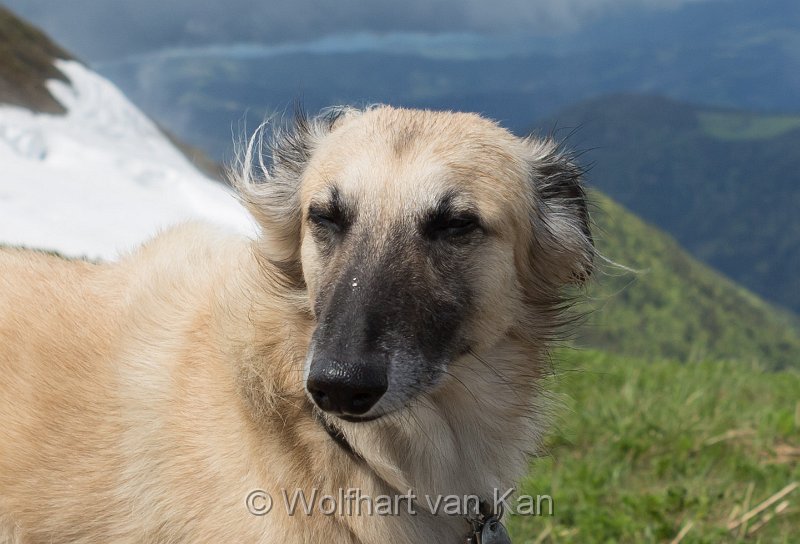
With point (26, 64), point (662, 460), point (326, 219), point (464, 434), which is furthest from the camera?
point (26, 64)

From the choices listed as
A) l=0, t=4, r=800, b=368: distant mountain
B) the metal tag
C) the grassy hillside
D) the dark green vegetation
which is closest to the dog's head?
l=0, t=4, r=800, b=368: distant mountain

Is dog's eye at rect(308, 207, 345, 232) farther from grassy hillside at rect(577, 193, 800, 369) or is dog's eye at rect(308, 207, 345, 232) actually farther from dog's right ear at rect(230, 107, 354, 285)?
grassy hillside at rect(577, 193, 800, 369)

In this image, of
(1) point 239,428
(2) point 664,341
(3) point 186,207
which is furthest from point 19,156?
(2) point 664,341

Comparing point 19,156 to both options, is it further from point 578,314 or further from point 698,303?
point 698,303

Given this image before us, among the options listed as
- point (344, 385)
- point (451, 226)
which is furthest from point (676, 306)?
point (344, 385)

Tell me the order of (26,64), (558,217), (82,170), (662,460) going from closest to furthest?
(558,217)
(662,460)
(82,170)
(26,64)

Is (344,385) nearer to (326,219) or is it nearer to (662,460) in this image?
(326,219)
